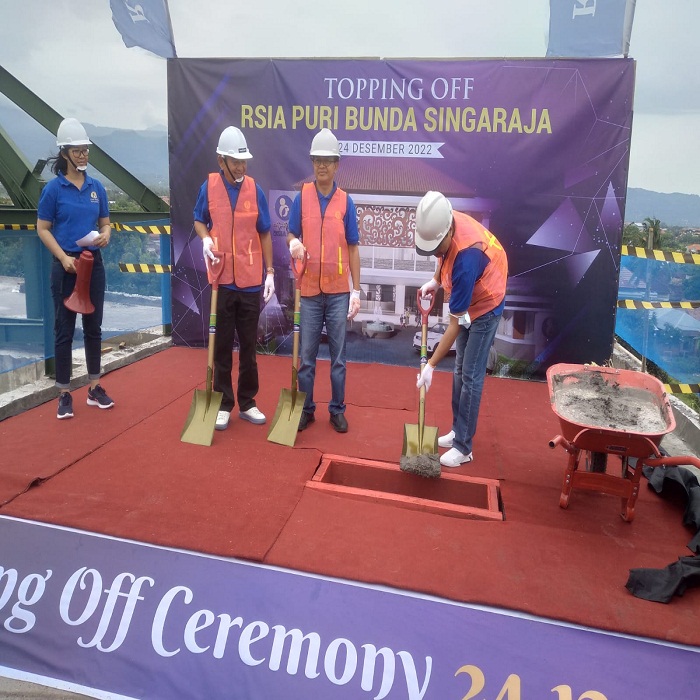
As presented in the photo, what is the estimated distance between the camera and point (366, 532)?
2873mm

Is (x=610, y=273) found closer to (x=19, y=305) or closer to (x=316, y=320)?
(x=316, y=320)

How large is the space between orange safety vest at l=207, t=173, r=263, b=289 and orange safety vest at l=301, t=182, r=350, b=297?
0.36 meters

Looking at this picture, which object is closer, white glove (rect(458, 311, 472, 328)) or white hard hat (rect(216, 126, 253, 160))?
white glove (rect(458, 311, 472, 328))

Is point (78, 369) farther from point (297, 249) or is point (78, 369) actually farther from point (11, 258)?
point (297, 249)

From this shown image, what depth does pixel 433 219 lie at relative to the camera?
307 cm

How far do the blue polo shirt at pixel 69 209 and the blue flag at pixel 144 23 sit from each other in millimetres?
2188

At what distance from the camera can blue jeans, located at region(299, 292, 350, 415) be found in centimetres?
402

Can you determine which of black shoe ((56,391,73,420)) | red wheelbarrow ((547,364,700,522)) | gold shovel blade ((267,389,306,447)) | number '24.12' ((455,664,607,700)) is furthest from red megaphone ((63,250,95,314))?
number '24.12' ((455,664,607,700))

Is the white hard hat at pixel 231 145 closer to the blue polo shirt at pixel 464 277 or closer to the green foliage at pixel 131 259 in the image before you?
the blue polo shirt at pixel 464 277

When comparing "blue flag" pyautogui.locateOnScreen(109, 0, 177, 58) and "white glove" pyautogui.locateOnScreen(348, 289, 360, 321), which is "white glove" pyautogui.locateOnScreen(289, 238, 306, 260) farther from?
"blue flag" pyautogui.locateOnScreen(109, 0, 177, 58)

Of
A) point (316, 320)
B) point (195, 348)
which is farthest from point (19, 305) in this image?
point (316, 320)

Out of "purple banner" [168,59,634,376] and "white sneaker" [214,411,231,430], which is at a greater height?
"purple banner" [168,59,634,376]

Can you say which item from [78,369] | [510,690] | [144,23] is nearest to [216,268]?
[78,369]

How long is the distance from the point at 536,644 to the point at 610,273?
3.88 meters
